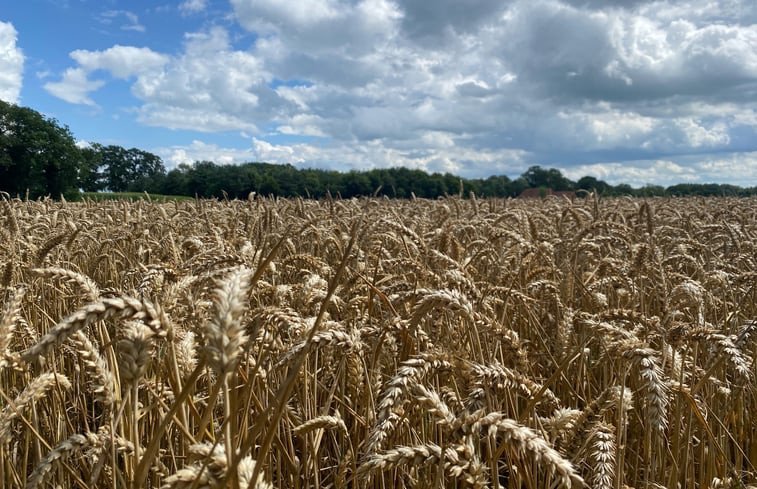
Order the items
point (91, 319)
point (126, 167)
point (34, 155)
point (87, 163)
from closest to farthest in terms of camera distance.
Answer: point (91, 319), point (34, 155), point (87, 163), point (126, 167)

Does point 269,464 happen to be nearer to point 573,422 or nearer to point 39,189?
point 573,422

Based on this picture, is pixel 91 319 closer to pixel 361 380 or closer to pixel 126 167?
pixel 361 380

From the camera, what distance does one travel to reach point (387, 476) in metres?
2.56

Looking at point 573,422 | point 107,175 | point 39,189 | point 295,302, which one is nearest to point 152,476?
A: point 295,302

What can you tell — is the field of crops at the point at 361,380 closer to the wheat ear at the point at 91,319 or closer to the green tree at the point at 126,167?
the wheat ear at the point at 91,319

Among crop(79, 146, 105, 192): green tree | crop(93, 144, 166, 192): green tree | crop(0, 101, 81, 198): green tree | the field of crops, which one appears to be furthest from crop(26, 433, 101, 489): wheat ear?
crop(93, 144, 166, 192): green tree

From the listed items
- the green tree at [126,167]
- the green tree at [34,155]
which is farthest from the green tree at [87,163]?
the green tree at [126,167]

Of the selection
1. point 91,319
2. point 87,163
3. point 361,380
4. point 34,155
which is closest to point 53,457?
point 91,319

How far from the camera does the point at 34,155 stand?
183 ft

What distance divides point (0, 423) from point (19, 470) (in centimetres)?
133

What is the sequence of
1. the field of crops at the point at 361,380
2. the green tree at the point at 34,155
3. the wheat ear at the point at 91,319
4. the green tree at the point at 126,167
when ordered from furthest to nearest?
the green tree at the point at 126,167, the green tree at the point at 34,155, the field of crops at the point at 361,380, the wheat ear at the point at 91,319

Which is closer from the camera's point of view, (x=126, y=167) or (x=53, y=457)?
(x=53, y=457)

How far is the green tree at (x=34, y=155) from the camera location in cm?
5472

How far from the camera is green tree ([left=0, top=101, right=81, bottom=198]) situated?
54719 millimetres
